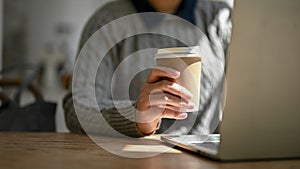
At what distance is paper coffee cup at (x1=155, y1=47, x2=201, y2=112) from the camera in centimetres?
85

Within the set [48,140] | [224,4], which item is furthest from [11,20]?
[48,140]

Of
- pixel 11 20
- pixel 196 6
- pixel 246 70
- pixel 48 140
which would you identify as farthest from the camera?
pixel 11 20

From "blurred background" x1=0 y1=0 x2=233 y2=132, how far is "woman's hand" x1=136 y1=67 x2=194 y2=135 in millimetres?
7162

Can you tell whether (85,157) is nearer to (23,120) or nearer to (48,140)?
(48,140)

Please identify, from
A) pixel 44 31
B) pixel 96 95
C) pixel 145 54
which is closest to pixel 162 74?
pixel 96 95

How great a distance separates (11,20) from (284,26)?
814 centimetres

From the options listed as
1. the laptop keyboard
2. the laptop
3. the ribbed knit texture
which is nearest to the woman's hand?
the laptop keyboard

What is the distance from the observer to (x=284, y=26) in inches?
27.3

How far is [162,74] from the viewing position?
3.05 ft

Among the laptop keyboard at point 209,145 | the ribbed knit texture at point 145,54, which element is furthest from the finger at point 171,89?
the ribbed knit texture at point 145,54

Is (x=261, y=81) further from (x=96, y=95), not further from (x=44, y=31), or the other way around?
(x=44, y=31)

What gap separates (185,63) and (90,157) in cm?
25

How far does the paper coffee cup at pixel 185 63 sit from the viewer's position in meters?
0.85

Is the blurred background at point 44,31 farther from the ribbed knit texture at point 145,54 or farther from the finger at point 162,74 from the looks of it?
the finger at point 162,74
